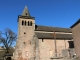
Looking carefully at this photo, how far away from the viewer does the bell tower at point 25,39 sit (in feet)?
107

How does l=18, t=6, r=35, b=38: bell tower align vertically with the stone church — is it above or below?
above

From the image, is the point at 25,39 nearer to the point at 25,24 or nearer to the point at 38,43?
the point at 38,43

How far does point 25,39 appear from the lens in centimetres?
3444

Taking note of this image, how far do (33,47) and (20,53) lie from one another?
355 cm

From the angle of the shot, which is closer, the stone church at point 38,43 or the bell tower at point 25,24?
the stone church at point 38,43

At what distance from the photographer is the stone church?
32.7 m

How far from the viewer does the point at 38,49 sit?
1297 inches

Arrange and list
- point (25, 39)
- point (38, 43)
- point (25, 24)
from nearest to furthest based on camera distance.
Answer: point (38, 43), point (25, 39), point (25, 24)

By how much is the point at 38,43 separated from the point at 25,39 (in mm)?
3663

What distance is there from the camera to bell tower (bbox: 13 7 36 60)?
3259cm

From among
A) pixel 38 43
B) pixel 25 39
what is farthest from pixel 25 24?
pixel 38 43

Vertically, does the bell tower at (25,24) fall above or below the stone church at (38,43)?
above

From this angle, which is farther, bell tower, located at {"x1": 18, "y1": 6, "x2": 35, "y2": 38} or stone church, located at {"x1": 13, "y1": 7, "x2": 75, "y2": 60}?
bell tower, located at {"x1": 18, "y1": 6, "x2": 35, "y2": 38}

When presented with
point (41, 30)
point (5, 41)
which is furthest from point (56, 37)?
point (5, 41)
